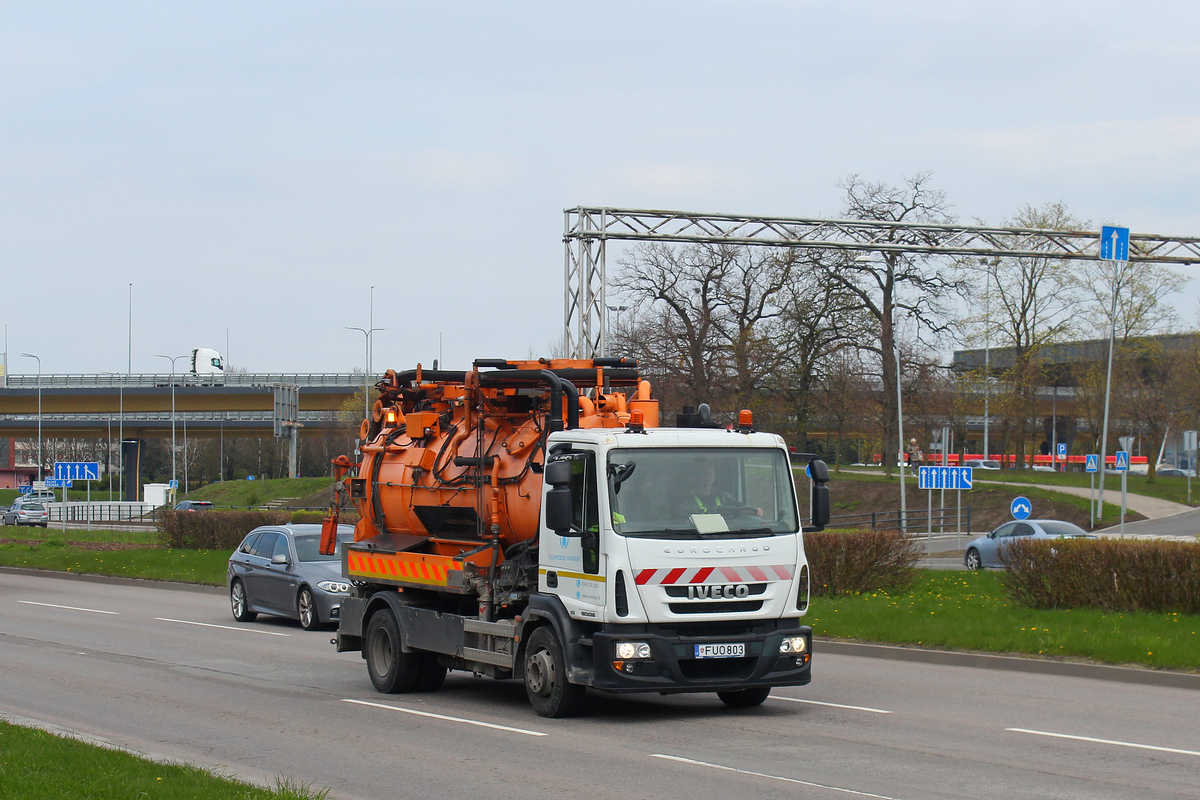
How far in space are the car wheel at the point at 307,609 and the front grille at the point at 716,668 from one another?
10853 mm

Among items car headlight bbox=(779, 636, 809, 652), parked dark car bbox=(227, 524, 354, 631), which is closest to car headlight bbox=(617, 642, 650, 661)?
car headlight bbox=(779, 636, 809, 652)

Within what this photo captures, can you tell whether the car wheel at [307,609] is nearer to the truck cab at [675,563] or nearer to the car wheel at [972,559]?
the truck cab at [675,563]

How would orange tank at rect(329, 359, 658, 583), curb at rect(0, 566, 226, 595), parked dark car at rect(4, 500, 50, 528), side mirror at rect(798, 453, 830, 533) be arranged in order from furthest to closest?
parked dark car at rect(4, 500, 50, 528) → curb at rect(0, 566, 226, 595) → orange tank at rect(329, 359, 658, 583) → side mirror at rect(798, 453, 830, 533)

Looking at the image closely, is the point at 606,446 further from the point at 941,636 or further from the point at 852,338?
the point at 852,338

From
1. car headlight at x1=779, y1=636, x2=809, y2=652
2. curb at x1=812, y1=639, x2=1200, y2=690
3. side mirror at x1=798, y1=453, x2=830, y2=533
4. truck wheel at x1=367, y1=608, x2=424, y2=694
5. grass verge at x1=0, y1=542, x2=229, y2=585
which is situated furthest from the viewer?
grass verge at x1=0, y1=542, x2=229, y2=585

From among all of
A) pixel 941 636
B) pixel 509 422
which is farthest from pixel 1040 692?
pixel 509 422

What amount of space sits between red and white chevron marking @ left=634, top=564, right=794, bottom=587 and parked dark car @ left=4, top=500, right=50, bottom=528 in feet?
203

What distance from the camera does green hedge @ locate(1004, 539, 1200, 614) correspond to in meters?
16.2

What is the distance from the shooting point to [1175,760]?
911cm

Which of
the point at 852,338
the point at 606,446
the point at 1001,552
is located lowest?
the point at 1001,552

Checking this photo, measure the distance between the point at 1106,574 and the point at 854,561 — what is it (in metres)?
4.35

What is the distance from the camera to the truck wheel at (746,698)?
1172 cm

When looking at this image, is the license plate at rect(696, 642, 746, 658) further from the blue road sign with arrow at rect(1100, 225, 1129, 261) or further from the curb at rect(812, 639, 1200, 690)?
the blue road sign with arrow at rect(1100, 225, 1129, 261)

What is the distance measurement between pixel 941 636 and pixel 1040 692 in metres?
3.14
